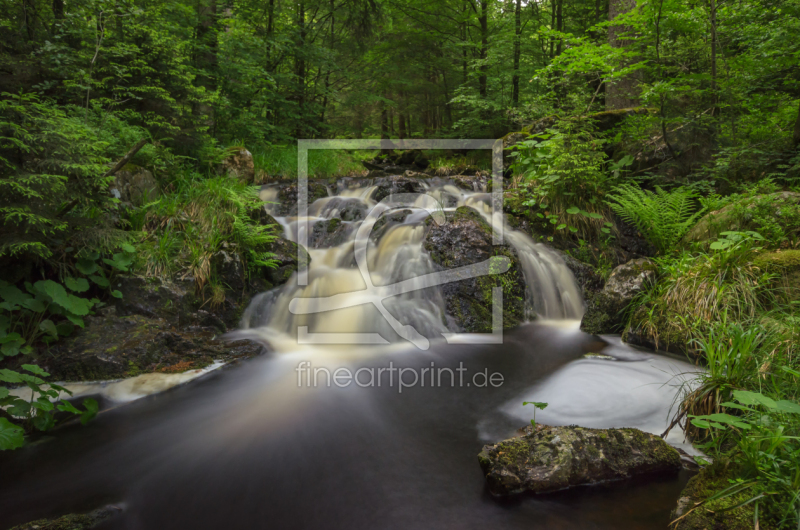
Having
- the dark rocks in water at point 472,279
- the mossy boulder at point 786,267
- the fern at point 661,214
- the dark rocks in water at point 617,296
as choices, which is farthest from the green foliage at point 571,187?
the mossy boulder at point 786,267

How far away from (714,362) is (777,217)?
2590 millimetres

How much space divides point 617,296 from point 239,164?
7.04 meters

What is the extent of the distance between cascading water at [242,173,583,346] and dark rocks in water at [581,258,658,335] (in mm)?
466

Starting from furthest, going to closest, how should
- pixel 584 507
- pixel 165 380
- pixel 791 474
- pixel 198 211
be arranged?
pixel 198 211
pixel 165 380
pixel 584 507
pixel 791 474

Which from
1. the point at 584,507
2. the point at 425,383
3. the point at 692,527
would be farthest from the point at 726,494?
the point at 425,383

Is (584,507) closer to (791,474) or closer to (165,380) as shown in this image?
(791,474)

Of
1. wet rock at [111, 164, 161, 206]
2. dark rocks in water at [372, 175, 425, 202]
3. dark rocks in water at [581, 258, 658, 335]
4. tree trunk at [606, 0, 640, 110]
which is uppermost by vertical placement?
tree trunk at [606, 0, 640, 110]

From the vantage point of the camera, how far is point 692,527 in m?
1.81

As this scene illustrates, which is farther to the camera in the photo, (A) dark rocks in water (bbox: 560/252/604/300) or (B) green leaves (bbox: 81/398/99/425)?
(A) dark rocks in water (bbox: 560/252/604/300)

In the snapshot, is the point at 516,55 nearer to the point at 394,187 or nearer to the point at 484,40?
the point at 484,40

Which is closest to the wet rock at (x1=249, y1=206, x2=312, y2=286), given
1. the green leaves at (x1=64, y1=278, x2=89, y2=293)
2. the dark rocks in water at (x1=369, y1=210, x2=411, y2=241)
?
the dark rocks in water at (x1=369, y1=210, x2=411, y2=241)

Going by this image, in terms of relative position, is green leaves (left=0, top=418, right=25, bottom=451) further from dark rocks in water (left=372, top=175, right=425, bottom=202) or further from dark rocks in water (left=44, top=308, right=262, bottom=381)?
dark rocks in water (left=372, top=175, right=425, bottom=202)

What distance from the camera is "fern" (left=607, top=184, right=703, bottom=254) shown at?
521 centimetres

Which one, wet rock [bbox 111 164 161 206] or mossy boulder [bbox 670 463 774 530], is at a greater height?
wet rock [bbox 111 164 161 206]
